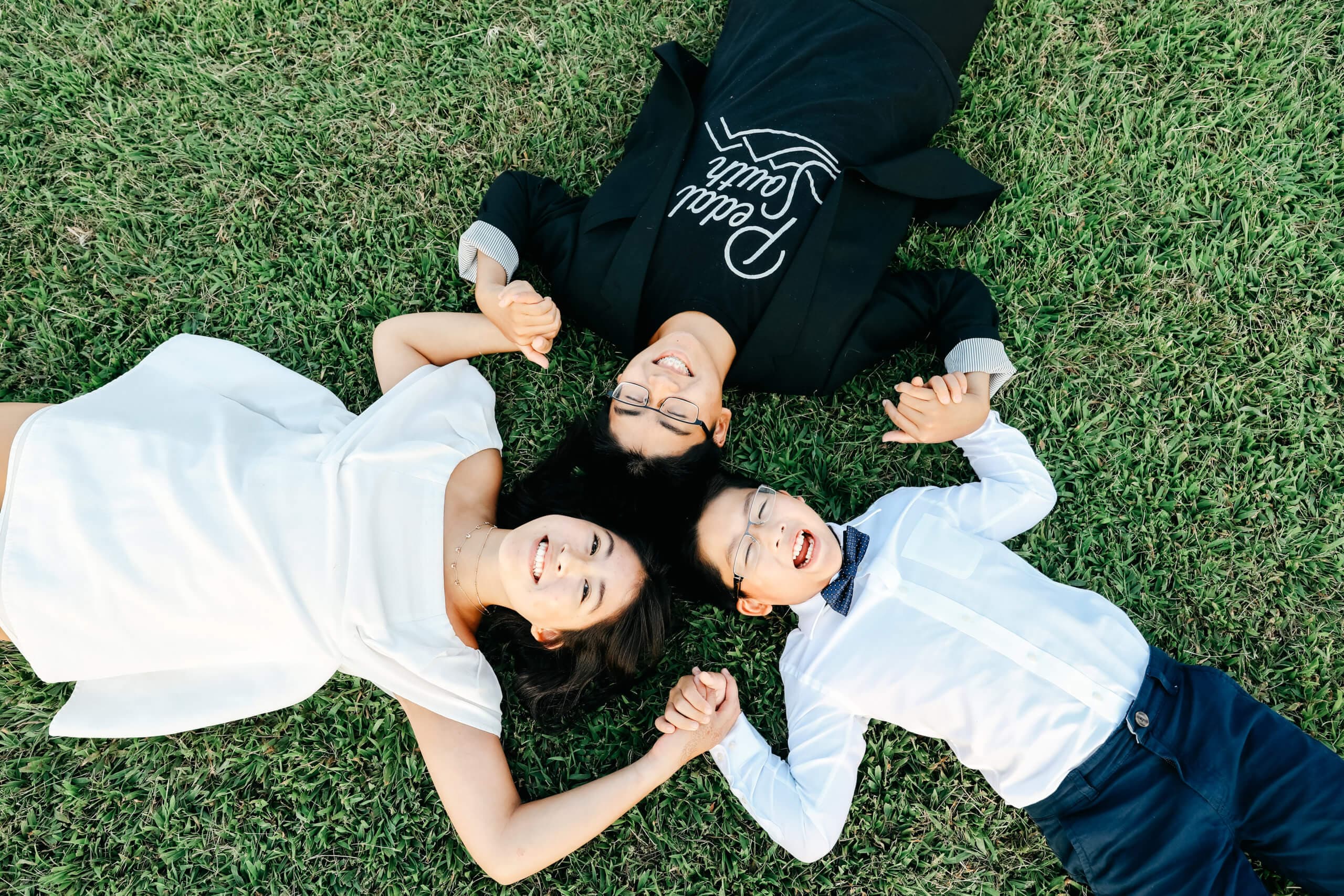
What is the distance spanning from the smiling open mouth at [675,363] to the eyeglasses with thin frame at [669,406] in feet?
0.30

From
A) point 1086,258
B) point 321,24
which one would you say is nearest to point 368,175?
point 321,24

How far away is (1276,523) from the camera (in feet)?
9.32

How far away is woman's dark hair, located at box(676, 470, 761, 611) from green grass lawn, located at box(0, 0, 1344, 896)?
14.4 inches

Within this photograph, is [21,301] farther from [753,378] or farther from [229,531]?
[753,378]

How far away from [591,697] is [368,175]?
7.35 ft

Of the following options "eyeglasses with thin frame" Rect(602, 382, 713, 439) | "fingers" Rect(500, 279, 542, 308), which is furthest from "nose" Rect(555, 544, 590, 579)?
"fingers" Rect(500, 279, 542, 308)

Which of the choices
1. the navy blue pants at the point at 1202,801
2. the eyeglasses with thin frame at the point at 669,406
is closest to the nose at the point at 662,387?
the eyeglasses with thin frame at the point at 669,406

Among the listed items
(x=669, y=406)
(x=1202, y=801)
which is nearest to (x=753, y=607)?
(x=669, y=406)

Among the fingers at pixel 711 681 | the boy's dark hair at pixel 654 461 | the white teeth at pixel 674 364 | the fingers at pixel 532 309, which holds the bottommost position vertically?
the fingers at pixel 711 681

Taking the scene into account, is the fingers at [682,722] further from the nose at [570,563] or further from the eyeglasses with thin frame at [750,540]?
the nose at [570,563]

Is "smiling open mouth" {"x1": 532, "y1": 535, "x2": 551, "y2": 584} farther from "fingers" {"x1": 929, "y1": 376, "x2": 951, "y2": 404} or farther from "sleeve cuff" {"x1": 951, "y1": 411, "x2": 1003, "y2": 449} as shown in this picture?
"sleeve cuff" {"x1": 951, "y1": 411, "x2": 1003, "y2": 449}

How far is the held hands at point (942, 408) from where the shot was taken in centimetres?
262

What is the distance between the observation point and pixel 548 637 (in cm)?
247

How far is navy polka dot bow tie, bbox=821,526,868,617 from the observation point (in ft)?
8.20
